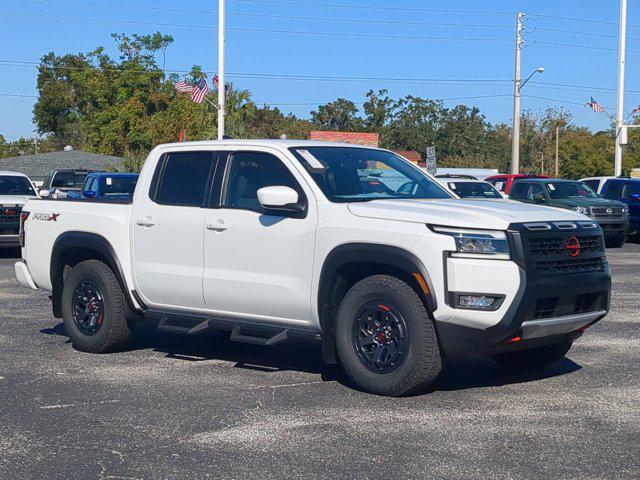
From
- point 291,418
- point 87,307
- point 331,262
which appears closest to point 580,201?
point 87,307

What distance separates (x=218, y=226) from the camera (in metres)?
8.08

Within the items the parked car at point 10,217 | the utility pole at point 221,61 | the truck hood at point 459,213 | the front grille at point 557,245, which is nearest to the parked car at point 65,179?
the utility pole at point 221,61

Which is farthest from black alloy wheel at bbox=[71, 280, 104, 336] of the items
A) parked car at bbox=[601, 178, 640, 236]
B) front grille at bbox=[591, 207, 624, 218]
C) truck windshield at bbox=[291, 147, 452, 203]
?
parked car at bbox=[601, 178, 640, 236]

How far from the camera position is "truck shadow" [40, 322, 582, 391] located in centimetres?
792

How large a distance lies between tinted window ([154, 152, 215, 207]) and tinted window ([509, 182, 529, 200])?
53.7 ft

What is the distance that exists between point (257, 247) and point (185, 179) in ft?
3.95

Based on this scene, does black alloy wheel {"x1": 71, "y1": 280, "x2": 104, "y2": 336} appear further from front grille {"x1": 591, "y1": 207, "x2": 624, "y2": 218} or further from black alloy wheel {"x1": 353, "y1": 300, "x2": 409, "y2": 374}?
front grille {"x1": 591, "y1": 207, "x2": 624, "y2": 218}

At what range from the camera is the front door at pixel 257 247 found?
7602 mm

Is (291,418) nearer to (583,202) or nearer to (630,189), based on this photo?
(583,202)

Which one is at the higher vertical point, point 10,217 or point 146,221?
point 146,221

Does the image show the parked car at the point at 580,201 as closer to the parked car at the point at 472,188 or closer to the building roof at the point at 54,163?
the parked car at the point at 472,188

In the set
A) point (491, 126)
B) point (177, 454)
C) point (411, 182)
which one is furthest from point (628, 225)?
point (491, 126)

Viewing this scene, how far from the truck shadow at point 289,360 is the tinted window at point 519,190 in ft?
49.5

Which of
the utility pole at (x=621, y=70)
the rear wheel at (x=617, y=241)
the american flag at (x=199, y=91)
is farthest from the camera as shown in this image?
the utility pole at (x=621, y=70)
